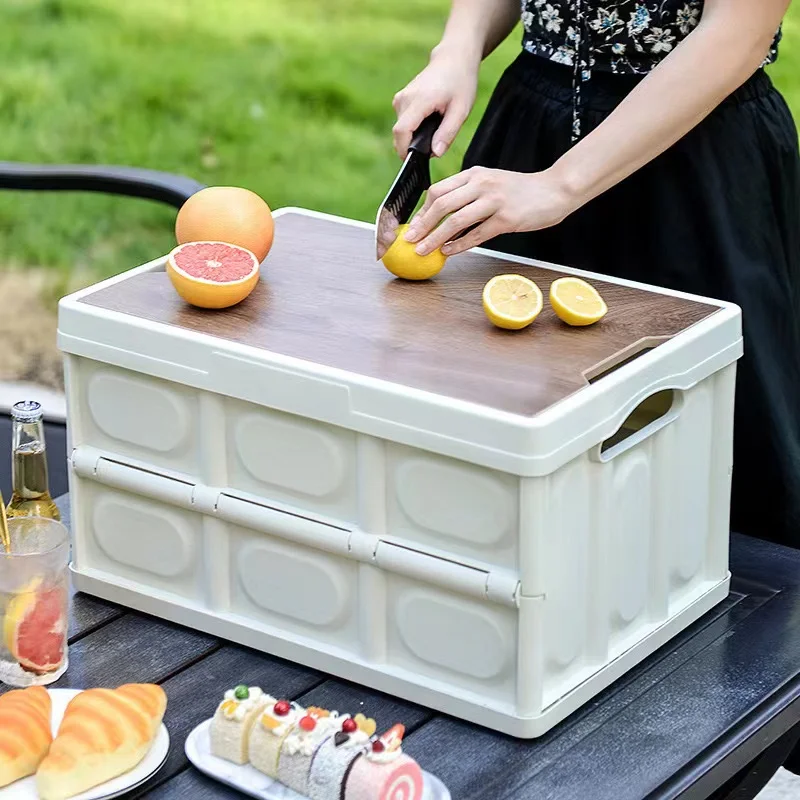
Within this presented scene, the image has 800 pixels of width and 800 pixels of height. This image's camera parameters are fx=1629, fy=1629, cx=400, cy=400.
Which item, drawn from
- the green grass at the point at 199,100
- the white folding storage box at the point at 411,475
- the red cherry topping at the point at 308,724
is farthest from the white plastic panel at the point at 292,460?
the green grass at the point at 199,100

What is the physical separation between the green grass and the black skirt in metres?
2.65

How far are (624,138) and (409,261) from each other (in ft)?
0.78

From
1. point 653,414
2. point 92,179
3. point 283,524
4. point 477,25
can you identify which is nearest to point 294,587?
point 283,524

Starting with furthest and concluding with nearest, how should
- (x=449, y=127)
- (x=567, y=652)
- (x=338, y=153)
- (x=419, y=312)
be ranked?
(x=338, y=153)
(x=449, y=127)
(x=419, y=312)
(x=567, y=652)

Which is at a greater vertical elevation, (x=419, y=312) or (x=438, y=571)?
(x=419, y=312)

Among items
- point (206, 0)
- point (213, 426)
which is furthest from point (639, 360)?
point (206, 0)

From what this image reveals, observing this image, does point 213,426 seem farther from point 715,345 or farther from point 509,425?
point 715,345

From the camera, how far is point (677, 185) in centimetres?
177

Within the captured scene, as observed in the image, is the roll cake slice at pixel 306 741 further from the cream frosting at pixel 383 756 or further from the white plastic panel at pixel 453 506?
the white plastic panel at pixel 453 506

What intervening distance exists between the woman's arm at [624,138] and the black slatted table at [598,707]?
0.43 metres

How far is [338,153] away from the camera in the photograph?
4.72 m

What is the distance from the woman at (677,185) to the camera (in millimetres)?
1754

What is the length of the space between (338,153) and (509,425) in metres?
3.53

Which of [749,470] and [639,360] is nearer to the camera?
[639,360]
